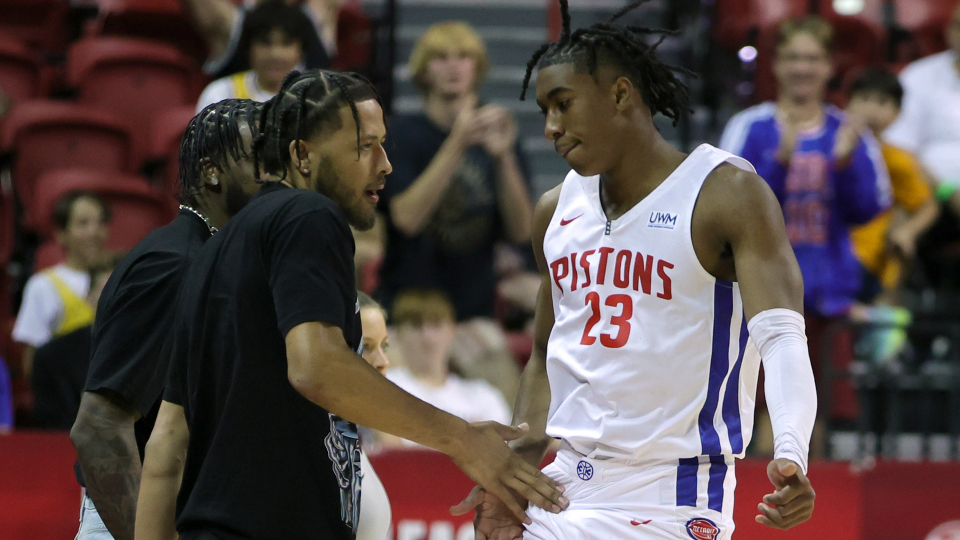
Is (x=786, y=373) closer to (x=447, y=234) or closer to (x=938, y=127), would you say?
(x=447, y=234)

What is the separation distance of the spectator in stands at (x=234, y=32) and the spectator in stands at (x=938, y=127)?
11.1ft

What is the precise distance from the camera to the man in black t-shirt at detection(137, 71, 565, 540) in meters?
2.54

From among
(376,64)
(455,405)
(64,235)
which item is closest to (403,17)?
(376,64)

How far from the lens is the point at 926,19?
29.4ft

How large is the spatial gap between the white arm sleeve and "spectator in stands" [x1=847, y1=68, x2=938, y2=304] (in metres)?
4.09

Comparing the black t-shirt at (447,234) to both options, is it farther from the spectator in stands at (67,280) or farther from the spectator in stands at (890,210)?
the spectator in stands at (890,210)

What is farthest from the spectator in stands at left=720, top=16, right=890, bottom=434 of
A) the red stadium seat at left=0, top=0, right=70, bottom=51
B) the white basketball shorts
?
Result: the red stadium seat at left=0, top=0, right=70, bottom=51

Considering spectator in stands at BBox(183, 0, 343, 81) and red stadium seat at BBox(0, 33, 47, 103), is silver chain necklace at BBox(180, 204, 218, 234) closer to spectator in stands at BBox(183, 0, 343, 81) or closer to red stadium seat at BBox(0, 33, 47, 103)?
spectator in stands at BBox(183, 0, 343, 81)

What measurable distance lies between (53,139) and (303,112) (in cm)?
545

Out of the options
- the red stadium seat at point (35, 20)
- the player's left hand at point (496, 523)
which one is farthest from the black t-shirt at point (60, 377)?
the red stadium seat at point (35, 20)

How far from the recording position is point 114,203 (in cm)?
736

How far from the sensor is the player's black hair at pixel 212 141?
10.7 feet

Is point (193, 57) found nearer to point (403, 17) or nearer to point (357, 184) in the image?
point (403, 17)

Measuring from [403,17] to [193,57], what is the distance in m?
1.71
